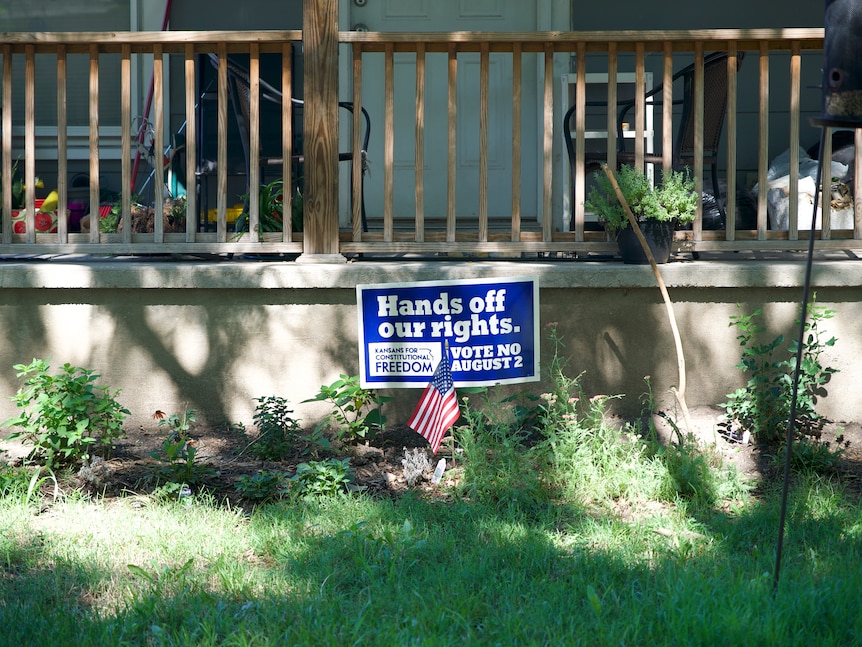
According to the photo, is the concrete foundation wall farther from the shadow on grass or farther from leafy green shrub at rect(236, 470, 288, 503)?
the shadow on grass

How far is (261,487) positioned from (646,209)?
2.15 metres

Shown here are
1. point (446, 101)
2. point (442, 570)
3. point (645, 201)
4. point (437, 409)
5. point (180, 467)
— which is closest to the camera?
point (442, 570)

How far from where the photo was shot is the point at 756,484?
4043 millimetres

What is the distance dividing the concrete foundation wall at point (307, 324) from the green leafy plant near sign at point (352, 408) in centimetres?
18

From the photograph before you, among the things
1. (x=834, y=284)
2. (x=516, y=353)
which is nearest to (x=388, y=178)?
(x=516, y=353)

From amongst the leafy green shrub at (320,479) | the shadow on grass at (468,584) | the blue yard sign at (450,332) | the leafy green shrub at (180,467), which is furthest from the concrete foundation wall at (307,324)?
the shadow on grass at (468,584)

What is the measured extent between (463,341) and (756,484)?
1.43 meters

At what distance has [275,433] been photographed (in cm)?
439

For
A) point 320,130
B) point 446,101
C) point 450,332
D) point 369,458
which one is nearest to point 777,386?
point 450,332

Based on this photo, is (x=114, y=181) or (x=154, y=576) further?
(x=114, y=181)

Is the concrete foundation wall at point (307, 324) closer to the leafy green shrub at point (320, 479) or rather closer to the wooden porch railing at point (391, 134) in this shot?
the wooden porch railing at point (391, 134)

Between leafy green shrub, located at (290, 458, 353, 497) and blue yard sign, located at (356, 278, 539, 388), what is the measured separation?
726 millimetres

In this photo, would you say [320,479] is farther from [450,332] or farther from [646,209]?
[646,209]

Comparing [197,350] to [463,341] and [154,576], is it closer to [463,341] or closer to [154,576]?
[463,341]
